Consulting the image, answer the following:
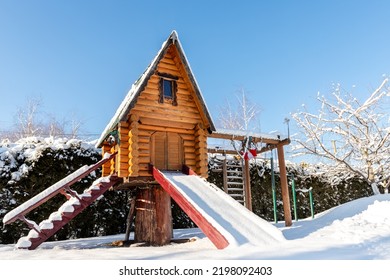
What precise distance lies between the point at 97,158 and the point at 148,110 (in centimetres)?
510

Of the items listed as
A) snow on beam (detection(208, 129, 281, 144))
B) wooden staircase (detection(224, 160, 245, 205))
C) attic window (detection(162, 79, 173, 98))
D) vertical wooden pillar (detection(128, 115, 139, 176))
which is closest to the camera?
vertical wooden pillar (detection(128, 115, 139, 176))

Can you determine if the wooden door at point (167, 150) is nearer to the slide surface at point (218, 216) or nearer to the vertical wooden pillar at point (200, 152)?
the vertical wooden pillar at point (200, 152)

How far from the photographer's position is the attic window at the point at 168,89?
10.3 m

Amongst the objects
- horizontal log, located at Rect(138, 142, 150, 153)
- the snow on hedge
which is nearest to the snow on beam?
horizontal log, located at Rect(138, 142, 150, 153)

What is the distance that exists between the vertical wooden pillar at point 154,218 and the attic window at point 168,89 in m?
2.99

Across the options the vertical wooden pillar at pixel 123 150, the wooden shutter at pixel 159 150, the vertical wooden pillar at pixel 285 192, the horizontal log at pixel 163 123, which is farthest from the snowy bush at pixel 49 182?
the vertical wooden pillar at pixel 285 192

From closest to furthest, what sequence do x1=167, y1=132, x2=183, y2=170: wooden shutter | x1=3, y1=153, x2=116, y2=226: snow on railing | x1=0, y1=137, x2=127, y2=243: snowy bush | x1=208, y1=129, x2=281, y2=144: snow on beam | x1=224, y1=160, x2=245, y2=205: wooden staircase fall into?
x1=3, y1=153, x2=116, y2=226: snow on railing, x1=167, y1=132, x2=183, y2=170: wooden shutter, x1=0, y1=137, x2=127, y2=243: snowy bush, x1=208, y1=129, x2=281, y2=144: snow on beam, x1=224, y1=160, x2=245, y2=205: wooden staircase

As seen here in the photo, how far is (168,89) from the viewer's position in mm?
10492

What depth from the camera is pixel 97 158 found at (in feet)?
44.7

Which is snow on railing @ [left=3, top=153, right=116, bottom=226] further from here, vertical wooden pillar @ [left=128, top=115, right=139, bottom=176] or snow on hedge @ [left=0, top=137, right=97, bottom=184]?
snow on hedge @ [left=0, top=137, right=97, bottom=184]

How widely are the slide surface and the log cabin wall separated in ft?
3.16

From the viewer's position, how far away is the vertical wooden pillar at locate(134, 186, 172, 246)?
965 cm

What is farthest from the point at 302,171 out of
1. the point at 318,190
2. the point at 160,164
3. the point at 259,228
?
the point at 259,228
